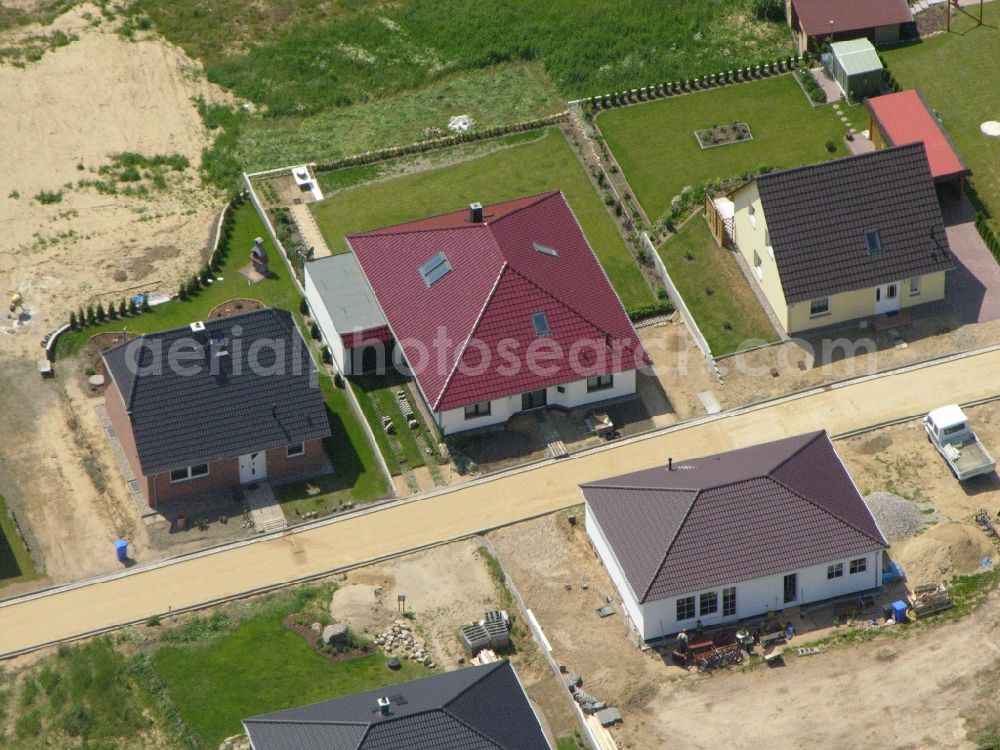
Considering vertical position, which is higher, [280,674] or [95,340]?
[95,340]

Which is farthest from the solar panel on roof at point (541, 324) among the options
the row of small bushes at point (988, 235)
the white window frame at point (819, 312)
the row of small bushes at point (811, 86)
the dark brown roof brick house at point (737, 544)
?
the row of small bushes at point (811, 86)

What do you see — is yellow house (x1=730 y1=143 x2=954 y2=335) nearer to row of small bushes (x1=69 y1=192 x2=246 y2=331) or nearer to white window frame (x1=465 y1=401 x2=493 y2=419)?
white window frame (x1=465 y1=401 x2=493 y2=419)

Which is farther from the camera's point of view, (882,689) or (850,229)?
(850,229)

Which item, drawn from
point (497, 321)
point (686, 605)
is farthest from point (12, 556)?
point (686, 605)

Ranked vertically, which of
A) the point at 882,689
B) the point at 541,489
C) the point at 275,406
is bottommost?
the point at 882,689

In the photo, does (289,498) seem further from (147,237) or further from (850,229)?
(850,229)

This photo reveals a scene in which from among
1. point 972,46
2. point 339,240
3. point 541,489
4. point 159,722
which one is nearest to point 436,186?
point 339,240
